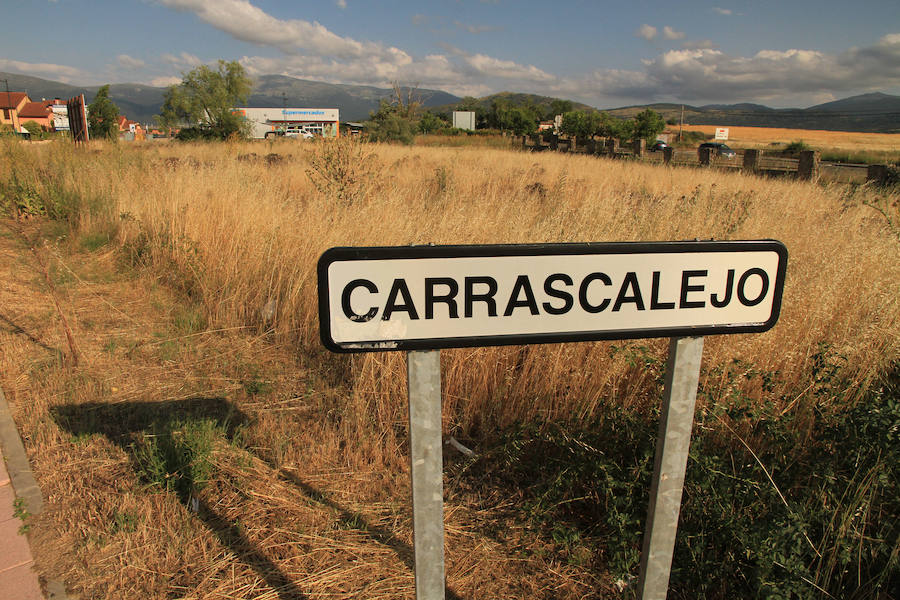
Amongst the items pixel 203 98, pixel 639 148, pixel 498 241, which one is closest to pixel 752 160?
pixel 639 148

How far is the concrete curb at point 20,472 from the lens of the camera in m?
2.00

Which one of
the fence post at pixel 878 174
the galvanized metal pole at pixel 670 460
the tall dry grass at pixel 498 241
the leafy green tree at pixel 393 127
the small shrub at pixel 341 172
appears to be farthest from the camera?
the leafy green tree at pixel 393 127

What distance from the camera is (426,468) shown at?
1.15 metres

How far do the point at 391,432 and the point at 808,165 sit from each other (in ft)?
44.8

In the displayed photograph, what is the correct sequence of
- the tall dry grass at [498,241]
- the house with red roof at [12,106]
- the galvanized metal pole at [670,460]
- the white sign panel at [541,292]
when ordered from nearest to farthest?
the white sign panel at [541,292] < the galvanized metal pole at [670,460] < the tall dry grass at [498,241] < the house with red roof at [12,106]

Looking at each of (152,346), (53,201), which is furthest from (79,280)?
(53,201)

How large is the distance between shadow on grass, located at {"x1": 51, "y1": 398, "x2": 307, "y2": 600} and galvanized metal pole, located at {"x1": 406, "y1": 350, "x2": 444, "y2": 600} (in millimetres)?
1063

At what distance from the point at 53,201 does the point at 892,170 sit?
14524 mm

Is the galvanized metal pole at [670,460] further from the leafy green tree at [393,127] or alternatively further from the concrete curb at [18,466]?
the leafy green tree at [393,127]

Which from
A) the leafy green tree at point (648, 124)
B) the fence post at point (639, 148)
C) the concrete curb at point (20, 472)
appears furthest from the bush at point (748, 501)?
the leafy green tree at point (648, 124)

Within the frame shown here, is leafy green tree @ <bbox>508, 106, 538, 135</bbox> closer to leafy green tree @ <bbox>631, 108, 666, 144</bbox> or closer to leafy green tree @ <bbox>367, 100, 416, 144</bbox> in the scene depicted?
leafy green tree @ <bbox>631, 108, 666, 144</bbox>

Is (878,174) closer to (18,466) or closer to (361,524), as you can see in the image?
(361,524)

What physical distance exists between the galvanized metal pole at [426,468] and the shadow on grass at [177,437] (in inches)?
41.8

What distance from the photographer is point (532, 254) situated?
3.70 ft
